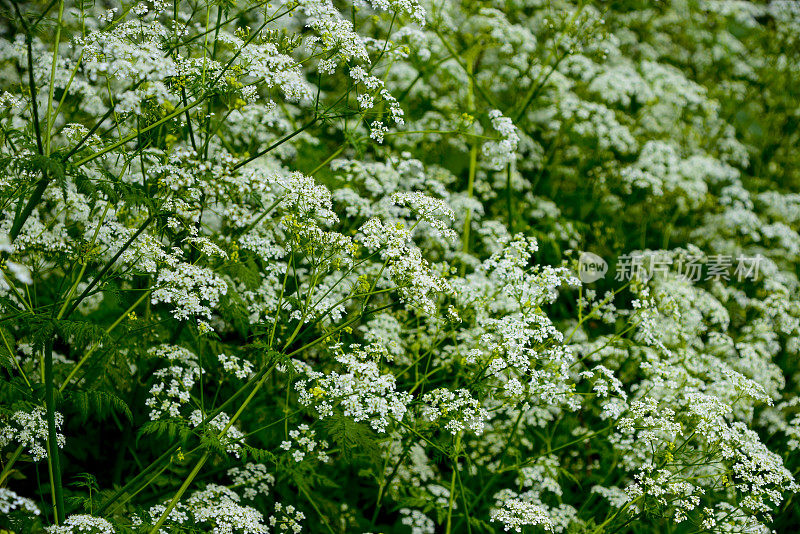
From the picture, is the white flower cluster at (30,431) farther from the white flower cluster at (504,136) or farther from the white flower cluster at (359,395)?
the white flower cluster at (504,136)

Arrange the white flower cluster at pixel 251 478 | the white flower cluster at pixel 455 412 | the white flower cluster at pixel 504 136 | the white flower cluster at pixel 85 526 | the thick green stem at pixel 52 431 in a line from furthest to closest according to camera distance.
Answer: the white flower cluster at pixel 504 136 < the white flower cluster at pixel 251 478 < the white flower cluster at pixel 455 412 < the thick green stem at pixel 52 431 < the white flower cluster at pixel 85 526

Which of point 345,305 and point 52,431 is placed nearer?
point 52,431

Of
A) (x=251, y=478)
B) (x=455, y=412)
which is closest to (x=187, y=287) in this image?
(x=251, y=478)

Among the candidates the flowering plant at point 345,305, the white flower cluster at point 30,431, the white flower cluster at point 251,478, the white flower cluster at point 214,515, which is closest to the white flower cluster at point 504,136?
the flowering plant at point 345,305

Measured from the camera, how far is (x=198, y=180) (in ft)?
13.1

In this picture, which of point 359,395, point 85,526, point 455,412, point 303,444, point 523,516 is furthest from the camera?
point 523,516

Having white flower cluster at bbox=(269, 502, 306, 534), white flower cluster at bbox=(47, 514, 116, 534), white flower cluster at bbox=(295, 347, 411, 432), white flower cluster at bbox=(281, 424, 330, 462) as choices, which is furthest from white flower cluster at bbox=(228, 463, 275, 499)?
white flower cluster at bbox=(47, 514, 116, 534)

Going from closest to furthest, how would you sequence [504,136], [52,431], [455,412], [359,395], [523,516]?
1. [52,431]
2. [359,395]
3. [455,412]
4. [523,516]
5. [504,136]

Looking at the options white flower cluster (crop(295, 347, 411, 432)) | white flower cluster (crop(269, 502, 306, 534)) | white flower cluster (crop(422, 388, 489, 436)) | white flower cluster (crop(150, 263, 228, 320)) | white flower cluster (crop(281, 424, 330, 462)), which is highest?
white flower cluster (crop(150, 263, 228, 320))

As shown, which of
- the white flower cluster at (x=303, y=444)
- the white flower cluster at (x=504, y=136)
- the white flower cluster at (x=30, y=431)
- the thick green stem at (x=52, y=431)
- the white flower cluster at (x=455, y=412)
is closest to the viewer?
the thick green stem at (x=52, y=431)

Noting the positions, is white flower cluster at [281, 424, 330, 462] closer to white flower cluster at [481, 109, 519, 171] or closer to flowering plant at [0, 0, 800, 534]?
flowering plant at [0, 0, 800, 534]

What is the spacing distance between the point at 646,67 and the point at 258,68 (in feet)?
24.5

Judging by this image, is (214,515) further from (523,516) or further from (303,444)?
(523,516)

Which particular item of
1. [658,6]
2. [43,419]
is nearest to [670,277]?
[43,419]
